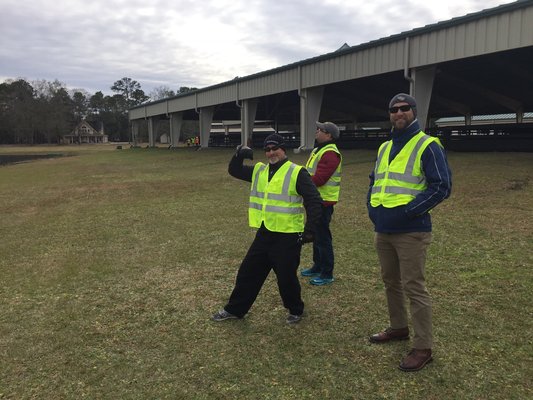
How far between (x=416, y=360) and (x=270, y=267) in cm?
157

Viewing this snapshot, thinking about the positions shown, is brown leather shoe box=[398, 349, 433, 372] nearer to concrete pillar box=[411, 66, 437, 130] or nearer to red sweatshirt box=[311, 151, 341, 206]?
red sweatshirt box=[311, 151, 341, 206]

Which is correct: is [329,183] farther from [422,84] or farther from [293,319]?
[422,84]

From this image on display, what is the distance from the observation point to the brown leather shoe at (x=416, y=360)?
3.42 meters

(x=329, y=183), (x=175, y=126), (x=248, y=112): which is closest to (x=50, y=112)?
(x=175, y=126)

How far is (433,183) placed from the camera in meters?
3.20

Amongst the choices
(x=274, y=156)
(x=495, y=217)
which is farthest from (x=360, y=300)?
(x=495, y=217)

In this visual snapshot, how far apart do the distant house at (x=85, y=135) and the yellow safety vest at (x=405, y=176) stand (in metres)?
124

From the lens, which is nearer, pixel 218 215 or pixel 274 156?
pixel 274 156

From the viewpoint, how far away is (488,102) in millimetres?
33375

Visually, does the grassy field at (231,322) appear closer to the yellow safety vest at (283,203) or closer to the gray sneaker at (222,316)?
the gray sneaker at (222,316)

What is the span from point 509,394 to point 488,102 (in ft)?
115

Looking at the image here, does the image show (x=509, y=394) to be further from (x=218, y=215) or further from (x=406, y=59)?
(x=406, y=59)

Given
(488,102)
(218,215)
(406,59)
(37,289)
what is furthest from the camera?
(488,102)

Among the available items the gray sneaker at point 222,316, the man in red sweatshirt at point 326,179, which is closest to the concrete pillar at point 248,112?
the man in red sweatshirt at point 326,179
